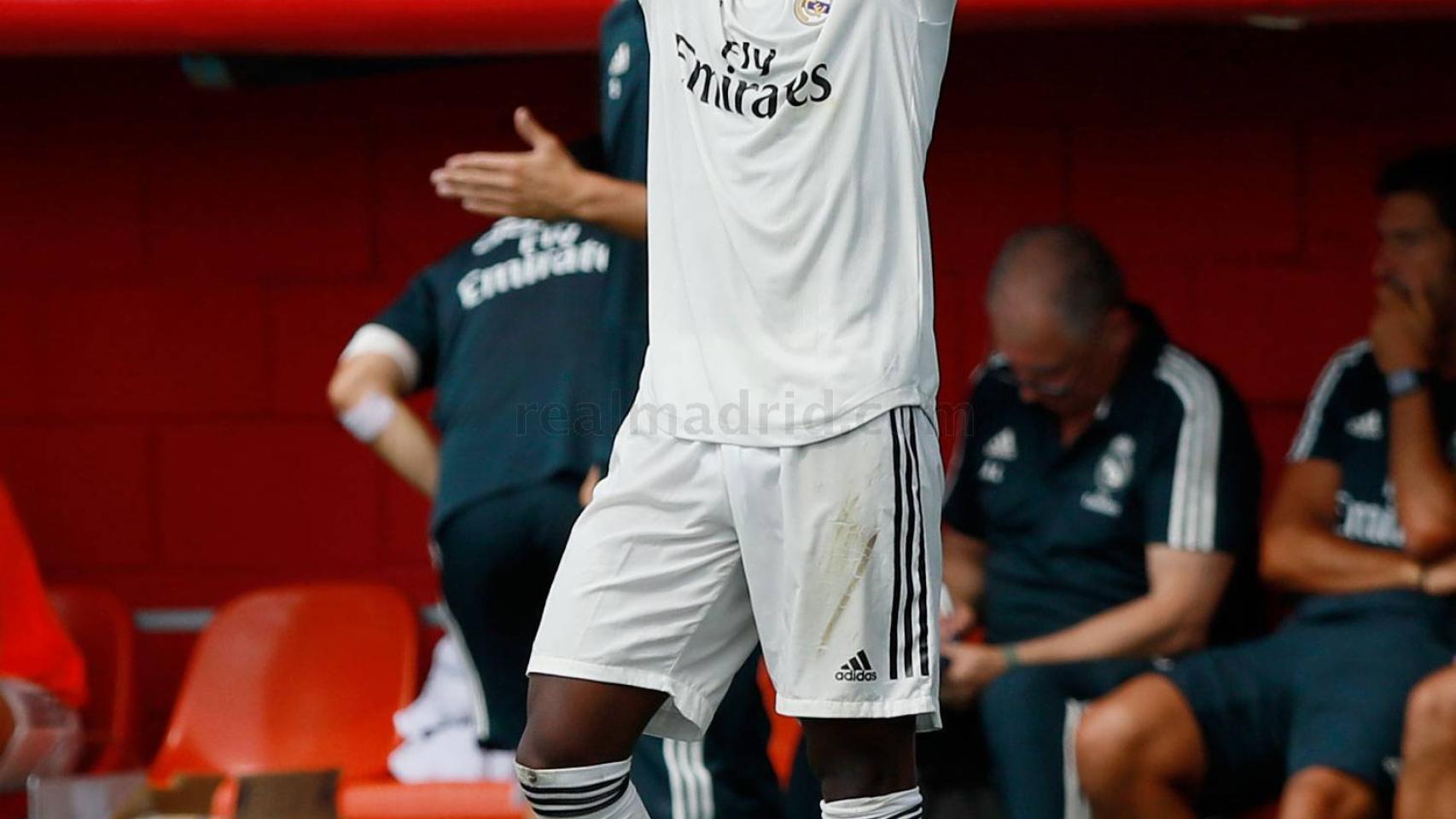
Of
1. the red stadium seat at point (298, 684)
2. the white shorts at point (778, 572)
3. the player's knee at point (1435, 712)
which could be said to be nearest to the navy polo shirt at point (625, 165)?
the white shorts at point (778, 572)

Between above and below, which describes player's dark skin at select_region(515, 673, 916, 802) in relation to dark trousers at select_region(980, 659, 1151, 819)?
above

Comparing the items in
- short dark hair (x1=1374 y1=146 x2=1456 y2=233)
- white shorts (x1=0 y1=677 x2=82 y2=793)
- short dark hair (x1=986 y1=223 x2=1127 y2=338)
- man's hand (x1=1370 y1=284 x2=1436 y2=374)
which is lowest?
white shorts (x1=0 y1=677 x2=82 y2=793)

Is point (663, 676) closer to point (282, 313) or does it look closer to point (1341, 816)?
point (1341, 816)

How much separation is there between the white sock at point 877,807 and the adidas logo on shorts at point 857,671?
148 millimetres

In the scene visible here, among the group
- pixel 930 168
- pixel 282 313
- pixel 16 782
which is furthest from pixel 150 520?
pixel 930 168

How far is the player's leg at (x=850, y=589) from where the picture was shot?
7.88 ft

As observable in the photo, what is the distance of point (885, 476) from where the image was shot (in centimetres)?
241

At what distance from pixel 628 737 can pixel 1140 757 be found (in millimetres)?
1207

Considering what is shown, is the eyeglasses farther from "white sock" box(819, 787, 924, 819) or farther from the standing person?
"white sock" box(819, 787, 924, 819)

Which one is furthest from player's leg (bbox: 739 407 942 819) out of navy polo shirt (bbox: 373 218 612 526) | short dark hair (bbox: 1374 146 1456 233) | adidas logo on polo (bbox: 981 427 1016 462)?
short dark hair (bbox: 1374 146 1456 233)

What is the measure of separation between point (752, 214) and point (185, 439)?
100 inches

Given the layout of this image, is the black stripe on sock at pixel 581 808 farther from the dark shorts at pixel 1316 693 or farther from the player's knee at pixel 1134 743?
the dark shorts at pixel 1316 693

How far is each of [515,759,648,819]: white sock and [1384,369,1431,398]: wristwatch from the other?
182cm

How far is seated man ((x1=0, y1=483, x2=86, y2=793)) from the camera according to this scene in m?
3.88
